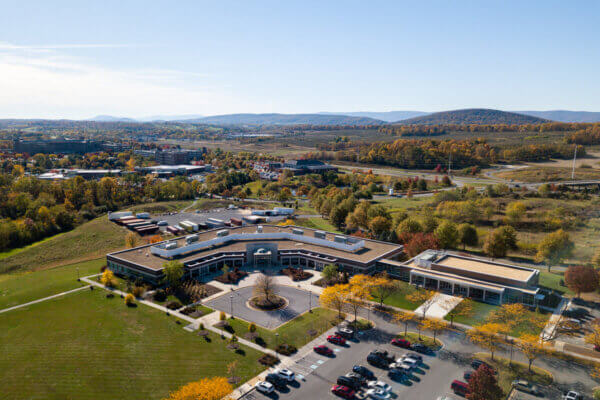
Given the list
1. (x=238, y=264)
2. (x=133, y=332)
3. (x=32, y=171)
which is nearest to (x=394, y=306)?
(x=238, y=264)

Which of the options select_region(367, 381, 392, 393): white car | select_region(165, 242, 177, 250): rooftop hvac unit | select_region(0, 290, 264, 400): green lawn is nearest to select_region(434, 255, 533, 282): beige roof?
select_region(367, 381, 392, 393): white car

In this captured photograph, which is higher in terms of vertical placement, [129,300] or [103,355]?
[129,300]

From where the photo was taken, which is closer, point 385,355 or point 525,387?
point 525,387

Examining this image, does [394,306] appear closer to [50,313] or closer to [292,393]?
[292,393]

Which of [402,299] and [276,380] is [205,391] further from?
[402,299]

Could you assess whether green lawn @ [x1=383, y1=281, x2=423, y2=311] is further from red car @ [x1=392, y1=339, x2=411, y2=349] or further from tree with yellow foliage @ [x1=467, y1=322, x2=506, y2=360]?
tree with yellow foliage @ [x1=467, y1=322, x2=506, y2=360]

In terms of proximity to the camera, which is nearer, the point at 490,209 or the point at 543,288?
the point at 543,288

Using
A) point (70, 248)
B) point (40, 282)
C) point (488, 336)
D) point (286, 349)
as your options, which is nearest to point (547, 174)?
point (488, 336)
